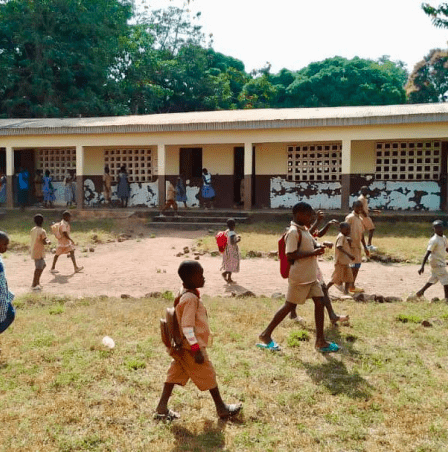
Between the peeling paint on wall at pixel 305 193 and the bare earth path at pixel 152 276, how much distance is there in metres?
5.46

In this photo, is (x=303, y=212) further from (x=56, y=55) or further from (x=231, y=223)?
(x=56, y=55)

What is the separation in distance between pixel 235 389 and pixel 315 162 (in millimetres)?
12876

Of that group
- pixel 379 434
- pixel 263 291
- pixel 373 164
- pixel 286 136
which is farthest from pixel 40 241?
pixel 373 164

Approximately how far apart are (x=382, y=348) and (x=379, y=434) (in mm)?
1678

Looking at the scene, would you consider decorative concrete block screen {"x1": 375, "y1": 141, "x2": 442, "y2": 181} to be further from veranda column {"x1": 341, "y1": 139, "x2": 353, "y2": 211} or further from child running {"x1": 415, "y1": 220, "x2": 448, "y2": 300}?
child running {"x1": 415, "y1": 220, "x2": 448, "y2": 300}

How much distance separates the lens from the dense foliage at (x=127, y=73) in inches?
899

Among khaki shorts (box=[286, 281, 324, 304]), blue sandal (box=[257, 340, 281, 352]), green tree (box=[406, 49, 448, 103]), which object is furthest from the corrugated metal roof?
green tree (box=[406, 49, 448, 103])

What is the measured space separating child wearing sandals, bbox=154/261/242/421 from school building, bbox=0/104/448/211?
11636 millimetres

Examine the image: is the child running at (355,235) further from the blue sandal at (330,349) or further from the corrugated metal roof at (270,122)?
the corrugated metal roof at (270,122)

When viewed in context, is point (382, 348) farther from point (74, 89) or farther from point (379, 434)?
point (74, 89)

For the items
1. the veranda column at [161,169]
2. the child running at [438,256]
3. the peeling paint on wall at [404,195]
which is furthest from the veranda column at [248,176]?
the child running at [438,256]

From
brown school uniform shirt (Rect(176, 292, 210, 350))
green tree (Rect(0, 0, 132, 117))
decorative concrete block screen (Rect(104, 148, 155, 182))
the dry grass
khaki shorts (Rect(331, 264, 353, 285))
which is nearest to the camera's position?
the dry grass

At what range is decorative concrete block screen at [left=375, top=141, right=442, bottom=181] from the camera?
49.9 feet

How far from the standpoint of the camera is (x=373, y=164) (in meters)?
15.7
